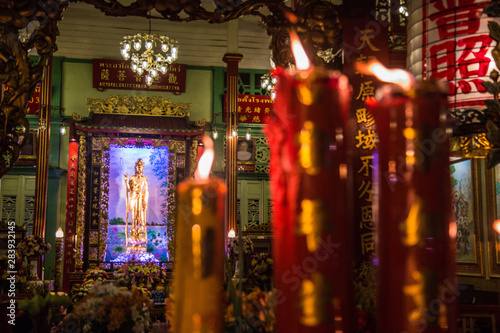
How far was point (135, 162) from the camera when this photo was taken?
13.0 metres

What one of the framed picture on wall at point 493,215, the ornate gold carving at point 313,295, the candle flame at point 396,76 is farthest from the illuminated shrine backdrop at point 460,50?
the framed picture on wall at point 493,215

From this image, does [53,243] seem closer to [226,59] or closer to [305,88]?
[226,59]

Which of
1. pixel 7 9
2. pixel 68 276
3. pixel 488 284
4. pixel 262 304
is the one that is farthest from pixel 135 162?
pixel 262 304

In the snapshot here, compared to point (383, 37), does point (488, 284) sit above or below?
below

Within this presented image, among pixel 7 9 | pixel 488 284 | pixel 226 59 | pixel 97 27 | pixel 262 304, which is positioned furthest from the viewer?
pixel 97 27

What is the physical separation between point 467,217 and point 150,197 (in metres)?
8.60

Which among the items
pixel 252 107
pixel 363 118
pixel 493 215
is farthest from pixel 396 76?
pixel 252 107

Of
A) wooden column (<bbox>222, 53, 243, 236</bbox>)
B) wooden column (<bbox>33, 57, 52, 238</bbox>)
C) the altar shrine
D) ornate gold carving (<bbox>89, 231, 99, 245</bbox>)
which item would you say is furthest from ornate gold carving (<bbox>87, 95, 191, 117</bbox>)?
the altar shrine

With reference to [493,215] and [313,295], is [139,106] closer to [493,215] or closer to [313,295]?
[493,215]

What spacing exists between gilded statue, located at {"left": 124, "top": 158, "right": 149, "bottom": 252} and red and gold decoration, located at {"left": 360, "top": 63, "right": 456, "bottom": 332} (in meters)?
11.7

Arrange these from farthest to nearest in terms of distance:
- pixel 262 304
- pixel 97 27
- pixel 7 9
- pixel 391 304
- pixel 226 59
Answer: pixel 97 27
pixel 226 59
pixel 7 9
pixel 262 304
pixel 391 304

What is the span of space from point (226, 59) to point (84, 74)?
3.92m

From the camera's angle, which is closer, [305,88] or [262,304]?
[305,88]

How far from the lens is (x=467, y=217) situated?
6.16m
